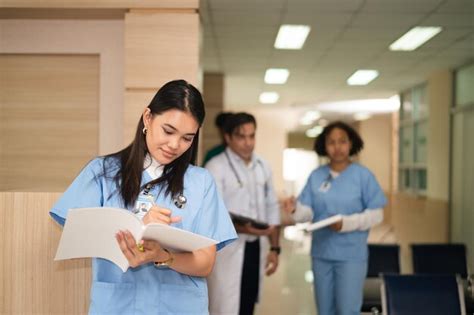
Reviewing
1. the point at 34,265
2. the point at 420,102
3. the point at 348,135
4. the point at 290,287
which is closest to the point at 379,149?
the point at 420,102

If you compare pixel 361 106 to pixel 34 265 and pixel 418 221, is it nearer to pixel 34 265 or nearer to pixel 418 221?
pixel 418 221

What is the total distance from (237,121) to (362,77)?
4.96m

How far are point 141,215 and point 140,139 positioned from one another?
0.27 metres

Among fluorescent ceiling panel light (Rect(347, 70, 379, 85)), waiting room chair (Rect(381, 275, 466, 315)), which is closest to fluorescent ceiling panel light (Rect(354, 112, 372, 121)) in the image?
fluorescent ceiling panel light (Rect(347, 70, 379, 85))

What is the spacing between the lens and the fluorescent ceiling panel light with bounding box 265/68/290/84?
25.1ft

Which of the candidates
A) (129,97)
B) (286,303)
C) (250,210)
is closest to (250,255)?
(250,210)

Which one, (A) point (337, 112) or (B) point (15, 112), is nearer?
(B) point (15, 112)

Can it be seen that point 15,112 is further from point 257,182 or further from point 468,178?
point 468,178

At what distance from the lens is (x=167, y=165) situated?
75.9 inches

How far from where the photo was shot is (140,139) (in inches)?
75.0

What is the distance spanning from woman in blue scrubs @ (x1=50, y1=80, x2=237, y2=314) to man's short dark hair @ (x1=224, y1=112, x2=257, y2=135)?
1.70m

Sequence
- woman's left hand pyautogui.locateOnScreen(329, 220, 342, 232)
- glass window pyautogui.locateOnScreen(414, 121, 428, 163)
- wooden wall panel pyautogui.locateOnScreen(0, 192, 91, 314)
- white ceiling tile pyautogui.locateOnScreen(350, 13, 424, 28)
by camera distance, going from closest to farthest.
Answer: wooden wall panel pyautogui.locateOnScreen(0, 192, 91, 314) → woman's left hand pyautogui.locateOnScreen(329, 220, 342, 232) → white ceiling tile pyautogui.locateOnScreen(350, 13, 424, 28) → glass window pyautogui.locateOnScreen(414, 121, 428, 163)

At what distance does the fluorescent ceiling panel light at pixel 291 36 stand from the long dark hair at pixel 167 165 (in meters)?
3.34

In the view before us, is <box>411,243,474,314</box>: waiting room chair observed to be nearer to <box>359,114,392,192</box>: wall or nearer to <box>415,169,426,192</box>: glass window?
<box>415,169,426,192</box>: glass window
